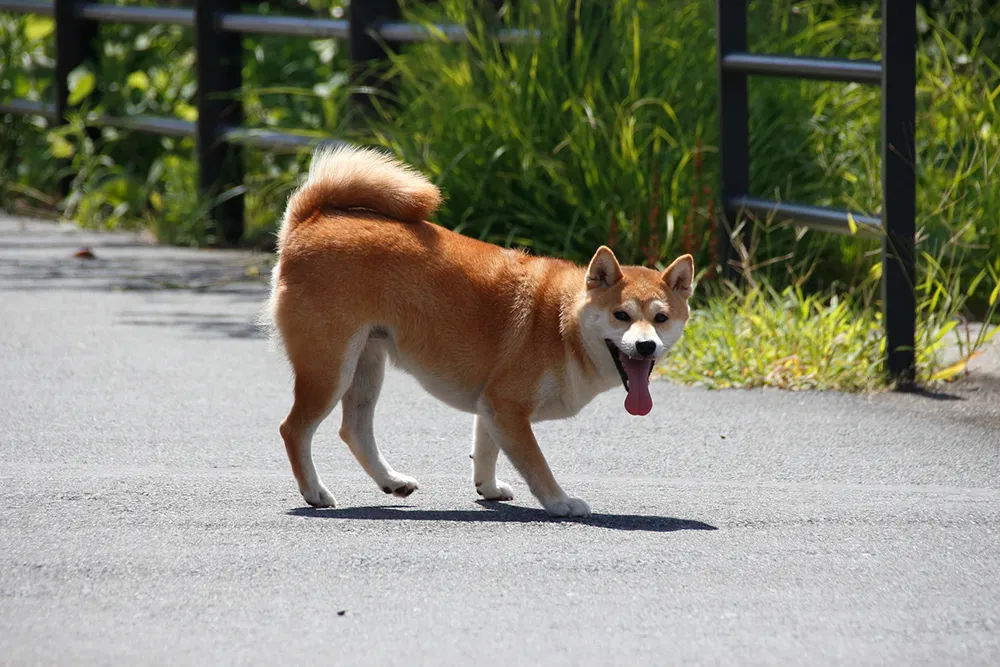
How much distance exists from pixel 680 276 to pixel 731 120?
2834 millimetres

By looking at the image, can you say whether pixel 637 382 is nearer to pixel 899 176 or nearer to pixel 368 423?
pixel 368 423

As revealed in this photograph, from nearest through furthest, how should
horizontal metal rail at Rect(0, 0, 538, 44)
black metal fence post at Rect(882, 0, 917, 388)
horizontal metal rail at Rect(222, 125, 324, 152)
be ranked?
black metal fence post at Rect(882, 0, 917, 388) → horizontal metal rail at Rect(0, 0, 538, 44) → horizontal metal rail at Rect(222, 125, 324, 152)

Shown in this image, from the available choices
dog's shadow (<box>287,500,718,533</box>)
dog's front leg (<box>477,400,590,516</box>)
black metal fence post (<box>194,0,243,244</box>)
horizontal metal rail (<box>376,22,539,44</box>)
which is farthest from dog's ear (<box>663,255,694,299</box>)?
black metal fence post (<box>194,0,243,244</box>)

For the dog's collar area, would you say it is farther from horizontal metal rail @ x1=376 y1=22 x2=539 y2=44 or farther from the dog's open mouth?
horizontal metal rail @ x1=376 y1=22 x2=539 y2=44

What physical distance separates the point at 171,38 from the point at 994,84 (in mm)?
6377

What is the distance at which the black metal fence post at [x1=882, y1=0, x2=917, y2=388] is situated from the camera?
622 cm

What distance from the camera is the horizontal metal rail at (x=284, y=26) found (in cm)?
990

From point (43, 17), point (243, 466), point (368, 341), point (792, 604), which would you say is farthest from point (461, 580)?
point (43, 17)

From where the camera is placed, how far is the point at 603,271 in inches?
186

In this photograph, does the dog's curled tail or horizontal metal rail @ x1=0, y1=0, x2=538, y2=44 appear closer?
the dog's curled tail

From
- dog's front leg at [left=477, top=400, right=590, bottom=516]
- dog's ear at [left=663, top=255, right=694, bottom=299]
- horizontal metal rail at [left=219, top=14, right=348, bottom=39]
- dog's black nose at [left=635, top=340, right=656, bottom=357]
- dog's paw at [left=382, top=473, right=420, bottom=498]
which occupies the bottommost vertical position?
dog's paw at [left=382, top=473, right=420, bottom=498]

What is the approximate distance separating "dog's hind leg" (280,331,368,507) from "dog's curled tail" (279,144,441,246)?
488mm

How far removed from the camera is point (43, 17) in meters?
14.1

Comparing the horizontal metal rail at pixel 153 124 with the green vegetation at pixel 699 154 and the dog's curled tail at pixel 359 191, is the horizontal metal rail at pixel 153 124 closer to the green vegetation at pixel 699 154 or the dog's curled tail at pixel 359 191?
the green vegetation at pixel 699 154
